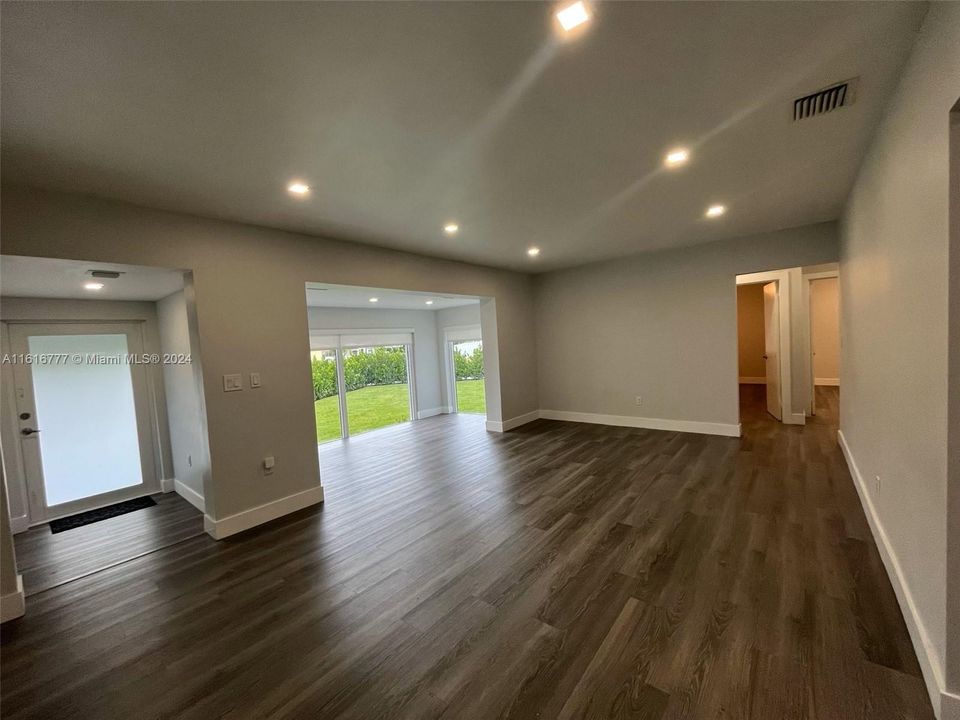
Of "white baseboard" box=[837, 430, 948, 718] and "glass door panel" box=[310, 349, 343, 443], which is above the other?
"glass door panel" box=[310, 349, 343, 443]

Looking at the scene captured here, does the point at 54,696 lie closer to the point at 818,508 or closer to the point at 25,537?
the point at 25,537

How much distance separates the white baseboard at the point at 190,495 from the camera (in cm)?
398

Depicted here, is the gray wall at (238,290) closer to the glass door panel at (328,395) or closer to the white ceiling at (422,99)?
the white ceiling at (422,99)

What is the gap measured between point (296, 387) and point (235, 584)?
65.6 inches

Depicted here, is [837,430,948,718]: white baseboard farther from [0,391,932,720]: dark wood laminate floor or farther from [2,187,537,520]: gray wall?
[2,187,537,520]: gray wall

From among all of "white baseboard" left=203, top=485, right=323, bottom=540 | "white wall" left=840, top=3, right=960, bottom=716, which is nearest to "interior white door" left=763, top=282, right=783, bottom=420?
"white wall" left=840, top=3, right=960, bottom=716

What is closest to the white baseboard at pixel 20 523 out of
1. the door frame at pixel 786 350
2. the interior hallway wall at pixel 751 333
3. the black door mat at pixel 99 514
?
the black door mat at pixel 99 514

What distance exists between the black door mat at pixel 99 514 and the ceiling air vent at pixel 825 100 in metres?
6.53

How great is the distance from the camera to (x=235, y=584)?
245cm

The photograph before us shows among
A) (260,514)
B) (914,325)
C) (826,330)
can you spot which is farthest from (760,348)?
(260,514)

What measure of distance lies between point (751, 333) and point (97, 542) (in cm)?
1180

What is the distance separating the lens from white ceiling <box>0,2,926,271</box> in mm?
1298

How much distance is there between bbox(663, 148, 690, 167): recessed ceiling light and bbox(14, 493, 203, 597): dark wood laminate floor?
477 centimetres

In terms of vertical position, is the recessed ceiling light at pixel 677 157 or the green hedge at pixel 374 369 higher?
the recessed ceiling light at pixel 677 157
